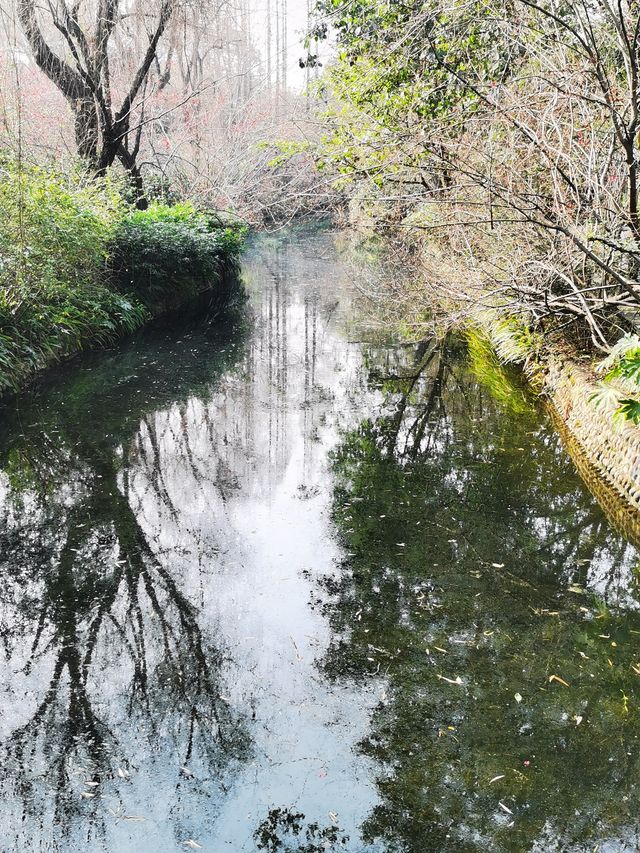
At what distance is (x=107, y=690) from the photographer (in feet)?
14.0

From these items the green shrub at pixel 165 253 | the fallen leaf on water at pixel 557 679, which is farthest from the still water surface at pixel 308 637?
the green shrub at pixel 165 253

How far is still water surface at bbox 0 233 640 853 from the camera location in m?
3.49

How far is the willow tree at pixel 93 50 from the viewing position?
43.6 feet

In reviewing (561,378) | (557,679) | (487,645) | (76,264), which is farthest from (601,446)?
(76,264)

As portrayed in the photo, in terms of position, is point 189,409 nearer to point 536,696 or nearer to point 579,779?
point 536,696

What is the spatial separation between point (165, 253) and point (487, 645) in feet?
38.4

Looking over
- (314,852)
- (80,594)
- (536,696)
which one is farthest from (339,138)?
(314,852)

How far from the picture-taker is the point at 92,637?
4.75 meters

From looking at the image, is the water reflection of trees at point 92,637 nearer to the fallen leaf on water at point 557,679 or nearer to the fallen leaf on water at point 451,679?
the fallen leaf on water at point 451,679

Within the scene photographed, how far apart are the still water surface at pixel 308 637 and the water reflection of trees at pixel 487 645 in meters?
0.02

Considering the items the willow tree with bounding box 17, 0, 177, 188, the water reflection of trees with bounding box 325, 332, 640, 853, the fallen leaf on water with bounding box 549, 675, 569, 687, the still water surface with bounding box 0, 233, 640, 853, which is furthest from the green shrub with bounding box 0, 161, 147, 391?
the fallen leaf on water with bounding box 549, 675, 569, 687

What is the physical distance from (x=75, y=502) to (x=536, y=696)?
174 inches

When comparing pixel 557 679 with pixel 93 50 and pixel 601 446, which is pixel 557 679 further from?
pixel 93 50

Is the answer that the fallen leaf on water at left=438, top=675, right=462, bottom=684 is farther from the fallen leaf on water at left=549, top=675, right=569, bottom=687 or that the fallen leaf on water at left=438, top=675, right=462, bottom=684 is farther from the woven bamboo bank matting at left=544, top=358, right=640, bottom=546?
the woven bamboo bank matting at left=544, top=358, right=640, bottom=546
